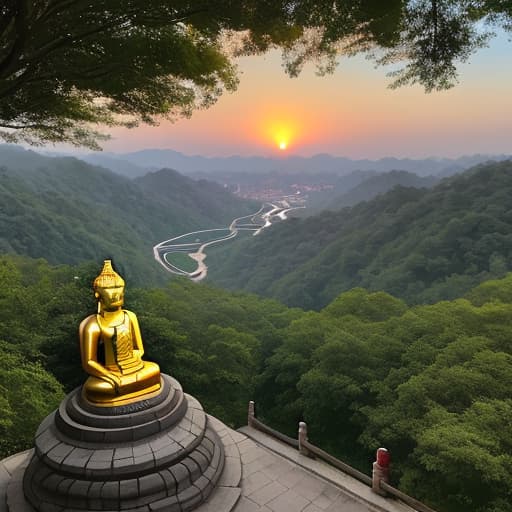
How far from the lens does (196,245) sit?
334ft

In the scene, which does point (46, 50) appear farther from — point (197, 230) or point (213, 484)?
point (197, 230)

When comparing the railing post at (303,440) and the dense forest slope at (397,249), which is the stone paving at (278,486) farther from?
the dense forest slope at (397,249)

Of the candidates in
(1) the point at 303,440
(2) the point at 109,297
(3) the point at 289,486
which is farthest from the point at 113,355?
(1) the point at 303,440

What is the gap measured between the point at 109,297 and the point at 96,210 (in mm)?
80066

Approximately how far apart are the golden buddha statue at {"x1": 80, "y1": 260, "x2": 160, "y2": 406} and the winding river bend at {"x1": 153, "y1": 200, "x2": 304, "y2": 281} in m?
66.1

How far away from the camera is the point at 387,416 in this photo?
40.9 feet

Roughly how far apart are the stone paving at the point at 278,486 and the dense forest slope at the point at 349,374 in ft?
9.59

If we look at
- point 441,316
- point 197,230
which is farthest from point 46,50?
point 197,230

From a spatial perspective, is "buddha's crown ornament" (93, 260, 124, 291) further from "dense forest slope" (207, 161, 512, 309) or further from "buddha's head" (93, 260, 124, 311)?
"dense forest slope" (207, 161, 512, 309)

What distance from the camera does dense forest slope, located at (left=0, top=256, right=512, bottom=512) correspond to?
33.3ft

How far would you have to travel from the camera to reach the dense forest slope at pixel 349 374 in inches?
400

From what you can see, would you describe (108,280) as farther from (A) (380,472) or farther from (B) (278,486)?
(A) (380,472)

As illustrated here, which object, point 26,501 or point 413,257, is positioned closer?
point 26,501

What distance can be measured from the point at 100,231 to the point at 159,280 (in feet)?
50.2
